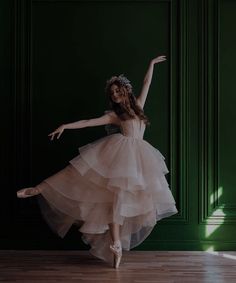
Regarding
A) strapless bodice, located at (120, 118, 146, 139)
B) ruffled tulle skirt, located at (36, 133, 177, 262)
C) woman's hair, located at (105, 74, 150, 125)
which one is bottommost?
ruffled tulle skirt, located at (36, 133, 177, 262)

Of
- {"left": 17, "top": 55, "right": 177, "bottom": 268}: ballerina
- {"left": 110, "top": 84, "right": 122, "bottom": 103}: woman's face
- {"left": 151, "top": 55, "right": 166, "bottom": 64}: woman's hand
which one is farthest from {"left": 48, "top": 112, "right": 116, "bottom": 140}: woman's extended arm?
{"left": 151, "top": 55, "right": 166, "bottom": 64}: woman's hand

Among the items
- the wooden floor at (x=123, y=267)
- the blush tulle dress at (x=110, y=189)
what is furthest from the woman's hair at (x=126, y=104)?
the wooden floor at (x=123, y=267)

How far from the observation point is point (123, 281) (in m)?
3.04

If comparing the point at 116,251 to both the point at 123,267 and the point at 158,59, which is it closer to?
the point at 123,267

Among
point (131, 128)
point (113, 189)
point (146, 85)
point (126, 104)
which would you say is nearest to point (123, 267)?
point (113, 189)

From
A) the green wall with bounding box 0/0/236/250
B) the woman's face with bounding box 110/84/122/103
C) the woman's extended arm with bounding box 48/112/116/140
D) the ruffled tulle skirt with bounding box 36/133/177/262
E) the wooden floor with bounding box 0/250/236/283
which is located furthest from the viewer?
the green wall with bounding box 0/0/236/250

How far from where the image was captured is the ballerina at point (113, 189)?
3.28 metres

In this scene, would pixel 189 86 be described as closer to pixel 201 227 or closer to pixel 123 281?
pixel 201 227

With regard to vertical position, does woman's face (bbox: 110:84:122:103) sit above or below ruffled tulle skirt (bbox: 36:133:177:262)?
above

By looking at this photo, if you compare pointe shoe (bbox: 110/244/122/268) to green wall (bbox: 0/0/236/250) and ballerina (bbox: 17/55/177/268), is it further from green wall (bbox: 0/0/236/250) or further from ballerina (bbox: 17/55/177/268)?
green wall (bbox: 0/0/236/250)

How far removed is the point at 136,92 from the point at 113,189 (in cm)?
101

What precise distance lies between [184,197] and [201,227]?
0.29 metres

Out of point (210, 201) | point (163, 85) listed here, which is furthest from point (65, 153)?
point (210, 201)

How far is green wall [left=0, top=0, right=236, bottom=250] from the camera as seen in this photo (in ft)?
12.9
